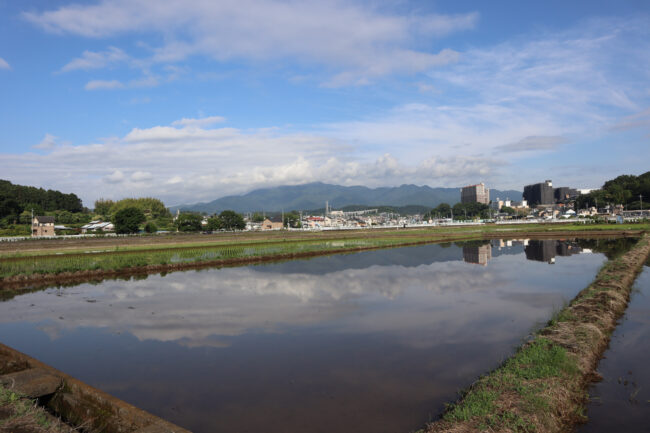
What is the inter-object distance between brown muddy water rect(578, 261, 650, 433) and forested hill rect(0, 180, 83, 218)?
9544 cm

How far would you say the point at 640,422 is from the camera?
6047 mm

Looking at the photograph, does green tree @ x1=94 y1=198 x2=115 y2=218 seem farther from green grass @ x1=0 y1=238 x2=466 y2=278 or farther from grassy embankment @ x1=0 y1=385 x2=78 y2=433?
grassy embankment @ x1=0 y1=385 x2=78 y2=433

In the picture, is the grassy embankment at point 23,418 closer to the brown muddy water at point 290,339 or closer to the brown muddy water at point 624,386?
the brown muddy water at point 290,339

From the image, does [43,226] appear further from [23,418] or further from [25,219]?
[23,418]

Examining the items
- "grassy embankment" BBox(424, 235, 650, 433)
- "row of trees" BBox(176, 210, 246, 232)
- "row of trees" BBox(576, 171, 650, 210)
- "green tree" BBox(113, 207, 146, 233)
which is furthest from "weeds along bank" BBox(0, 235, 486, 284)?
"row of trees" BBox(576, 171, 650, 210)

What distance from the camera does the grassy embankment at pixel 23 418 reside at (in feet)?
17.7

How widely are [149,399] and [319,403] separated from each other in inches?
131

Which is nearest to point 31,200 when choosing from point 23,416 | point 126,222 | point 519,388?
point 126,222

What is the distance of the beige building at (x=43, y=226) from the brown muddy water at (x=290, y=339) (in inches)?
2303

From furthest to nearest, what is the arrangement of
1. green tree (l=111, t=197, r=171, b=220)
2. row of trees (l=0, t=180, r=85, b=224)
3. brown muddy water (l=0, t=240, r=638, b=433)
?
green tree (l=111, t=197, r=171, b=220)
row of trees (l=0, t=180, r=85, b=224)
brown muddy water (l=0, t=240, r=638, b=433)

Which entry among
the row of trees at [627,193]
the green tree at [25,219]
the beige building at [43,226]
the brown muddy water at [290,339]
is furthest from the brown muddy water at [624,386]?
the row of trees at [627,193]

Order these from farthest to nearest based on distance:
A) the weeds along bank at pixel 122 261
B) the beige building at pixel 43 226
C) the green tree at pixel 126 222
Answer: the beige building at pixel 43 226 < the green tree at pixel 126 222 < the weeds along bank at pixel 122 261

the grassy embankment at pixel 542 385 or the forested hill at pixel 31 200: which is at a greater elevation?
the forested hill at pixel 31 200

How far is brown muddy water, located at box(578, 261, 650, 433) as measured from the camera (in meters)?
6.05
